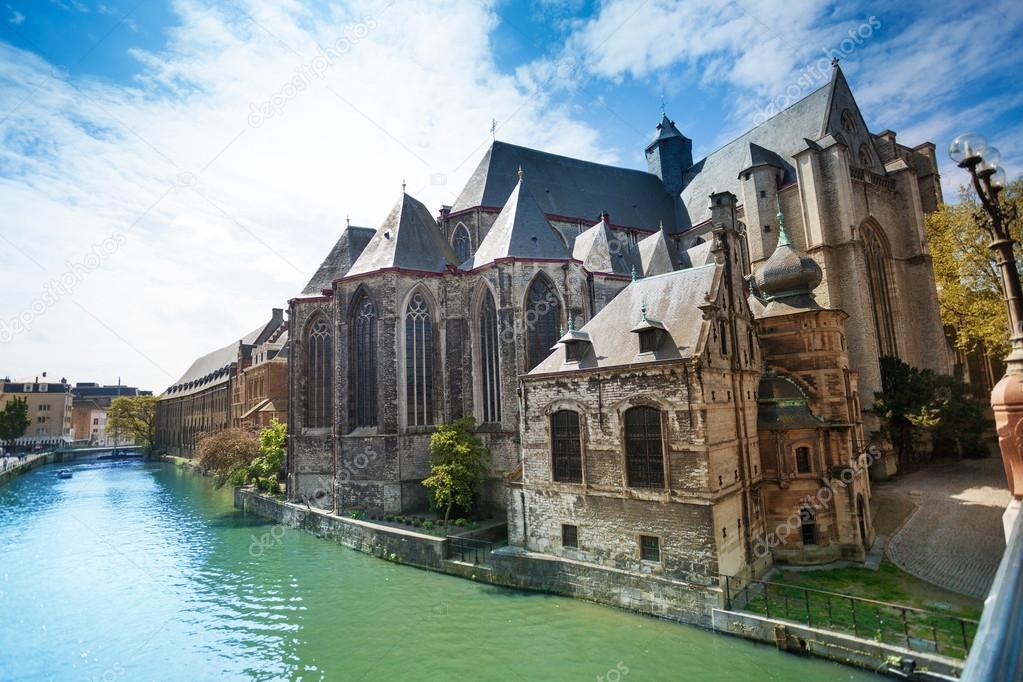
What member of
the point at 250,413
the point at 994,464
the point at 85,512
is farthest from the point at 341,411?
the point at 994,464

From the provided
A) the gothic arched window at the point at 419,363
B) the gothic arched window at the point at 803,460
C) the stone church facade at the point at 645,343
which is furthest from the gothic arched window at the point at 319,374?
the gothic arched window at the point at 803,460

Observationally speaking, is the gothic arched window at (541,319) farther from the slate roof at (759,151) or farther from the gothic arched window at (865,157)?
the gothic arched window at (865,157)

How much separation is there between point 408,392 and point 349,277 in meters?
6.66

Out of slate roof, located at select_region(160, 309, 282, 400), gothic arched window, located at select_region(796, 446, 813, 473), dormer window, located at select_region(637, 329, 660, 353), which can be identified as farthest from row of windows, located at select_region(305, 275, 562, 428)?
slate roof, located at select_region(160, 309, 282, 400)

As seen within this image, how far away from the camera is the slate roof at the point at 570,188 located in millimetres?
34625

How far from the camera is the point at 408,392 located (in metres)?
25.9

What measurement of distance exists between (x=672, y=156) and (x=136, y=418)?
8474 centimetres

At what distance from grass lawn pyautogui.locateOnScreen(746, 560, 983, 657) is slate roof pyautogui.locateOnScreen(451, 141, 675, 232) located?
79.6 ft

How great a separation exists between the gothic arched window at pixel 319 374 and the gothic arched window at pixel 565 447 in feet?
51.6

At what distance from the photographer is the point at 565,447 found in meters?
17.8

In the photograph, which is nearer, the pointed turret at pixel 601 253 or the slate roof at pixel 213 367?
the pointed turret at pixel 601 253

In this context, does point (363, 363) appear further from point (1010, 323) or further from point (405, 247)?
point (1010, 323)

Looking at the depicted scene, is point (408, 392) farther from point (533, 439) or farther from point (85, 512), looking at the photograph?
point (85, 512)

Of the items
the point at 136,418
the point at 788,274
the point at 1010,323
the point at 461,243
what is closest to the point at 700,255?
the point at 788,274
